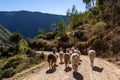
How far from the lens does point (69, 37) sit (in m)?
74.6

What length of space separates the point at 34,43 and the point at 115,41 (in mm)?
40356

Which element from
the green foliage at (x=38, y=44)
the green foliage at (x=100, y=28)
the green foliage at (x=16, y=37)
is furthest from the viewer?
the green foliage at (x=16, y=37)

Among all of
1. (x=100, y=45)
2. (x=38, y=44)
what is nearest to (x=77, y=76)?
(x=100, y=45)

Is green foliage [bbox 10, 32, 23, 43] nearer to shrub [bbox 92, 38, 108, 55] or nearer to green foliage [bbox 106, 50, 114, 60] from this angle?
shrub [bbox 92, 38, 108, 55]

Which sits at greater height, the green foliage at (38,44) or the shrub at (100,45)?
the shrub at (100,45)

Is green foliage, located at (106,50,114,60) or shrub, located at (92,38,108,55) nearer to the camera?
green foliage, located at (106,50,114,60)

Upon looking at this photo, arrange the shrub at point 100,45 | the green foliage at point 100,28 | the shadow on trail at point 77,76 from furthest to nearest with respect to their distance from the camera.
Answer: the green foliage at point 100,28, the shrub at point 100,45, the shadow on trail at point 77,76

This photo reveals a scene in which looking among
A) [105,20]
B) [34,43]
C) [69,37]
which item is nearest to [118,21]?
[105,20]

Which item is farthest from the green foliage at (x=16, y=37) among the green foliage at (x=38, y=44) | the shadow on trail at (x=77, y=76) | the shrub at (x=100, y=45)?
the shadow on trail at (x=77, y=76)

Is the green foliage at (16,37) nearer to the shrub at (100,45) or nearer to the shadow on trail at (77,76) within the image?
the shrub at (100,45)

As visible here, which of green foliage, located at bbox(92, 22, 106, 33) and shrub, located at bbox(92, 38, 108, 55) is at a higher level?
green foliage, located at bbox(92, 22, 106, 33)

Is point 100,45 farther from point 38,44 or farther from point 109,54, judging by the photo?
point 38,44

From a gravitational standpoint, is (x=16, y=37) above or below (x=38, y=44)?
above

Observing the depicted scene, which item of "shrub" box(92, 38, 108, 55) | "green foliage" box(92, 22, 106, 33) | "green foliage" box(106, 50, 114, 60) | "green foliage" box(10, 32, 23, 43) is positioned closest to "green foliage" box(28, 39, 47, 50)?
"green foliage" box(92, 22, 106, 33)
